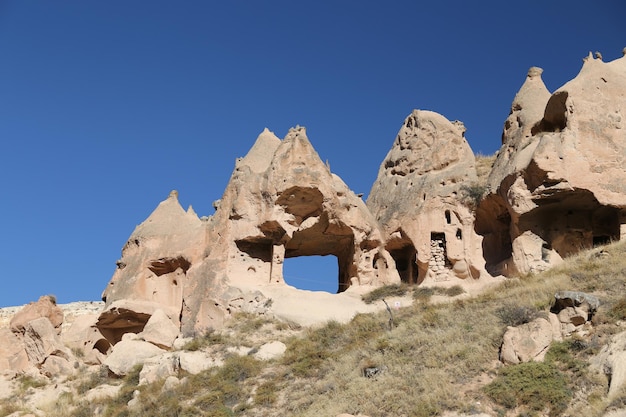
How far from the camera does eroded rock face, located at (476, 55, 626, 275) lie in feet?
78.1

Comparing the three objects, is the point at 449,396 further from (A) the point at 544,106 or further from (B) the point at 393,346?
(A) the point at 544,106

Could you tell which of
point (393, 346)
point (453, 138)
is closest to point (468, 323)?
point (393, 346)

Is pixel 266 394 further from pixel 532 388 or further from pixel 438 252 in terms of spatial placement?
pixel 438 252

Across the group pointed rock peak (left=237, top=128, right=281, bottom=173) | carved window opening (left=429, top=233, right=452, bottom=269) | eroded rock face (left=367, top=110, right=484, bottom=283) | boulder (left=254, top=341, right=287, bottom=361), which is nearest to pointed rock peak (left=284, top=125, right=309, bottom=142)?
pointed rock peak (left=237, top=128, right=281, bottom=173)

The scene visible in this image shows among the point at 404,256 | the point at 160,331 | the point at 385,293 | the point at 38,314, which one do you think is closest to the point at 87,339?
the point at 38,314

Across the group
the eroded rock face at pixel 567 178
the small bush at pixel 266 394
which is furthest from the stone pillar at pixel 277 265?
the small bush at pixel 266 394

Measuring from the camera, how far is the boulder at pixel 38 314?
25.9 metres

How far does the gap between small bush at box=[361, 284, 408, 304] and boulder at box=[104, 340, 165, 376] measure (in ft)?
22.3

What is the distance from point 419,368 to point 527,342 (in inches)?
91.5

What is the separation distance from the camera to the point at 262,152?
93.2 ft

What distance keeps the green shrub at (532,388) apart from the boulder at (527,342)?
32 cm

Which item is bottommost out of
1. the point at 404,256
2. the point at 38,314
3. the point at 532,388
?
the point at 532,388

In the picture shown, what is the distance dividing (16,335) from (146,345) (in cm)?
514

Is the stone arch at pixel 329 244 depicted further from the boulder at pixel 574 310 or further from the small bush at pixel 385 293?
the boulder at pixel 574 310
